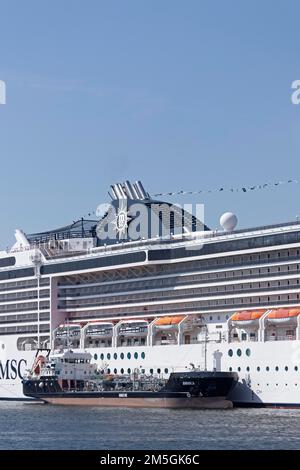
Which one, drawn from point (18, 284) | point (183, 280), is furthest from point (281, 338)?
point (18, 284)

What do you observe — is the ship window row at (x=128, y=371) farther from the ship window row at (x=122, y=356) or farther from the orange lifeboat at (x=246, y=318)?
the orange lifeboat at (x=246, y=318)

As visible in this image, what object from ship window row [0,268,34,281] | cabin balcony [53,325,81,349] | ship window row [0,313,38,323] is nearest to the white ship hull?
cabin balcony [53,325,81,349]

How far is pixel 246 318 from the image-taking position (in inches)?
2667

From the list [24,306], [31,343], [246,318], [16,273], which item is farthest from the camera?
[16,273]

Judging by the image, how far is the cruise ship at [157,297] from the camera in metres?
66.9

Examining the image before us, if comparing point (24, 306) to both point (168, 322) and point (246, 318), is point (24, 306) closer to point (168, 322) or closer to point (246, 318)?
point (168, 322)

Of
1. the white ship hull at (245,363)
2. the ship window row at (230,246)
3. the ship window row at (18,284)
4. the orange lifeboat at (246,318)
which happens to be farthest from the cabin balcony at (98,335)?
the orange lifeboat at (246,318)

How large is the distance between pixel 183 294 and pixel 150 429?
21518mm

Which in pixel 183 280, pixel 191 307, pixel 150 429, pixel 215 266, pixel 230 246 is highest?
pixel 230 246

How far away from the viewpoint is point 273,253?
224 ft
